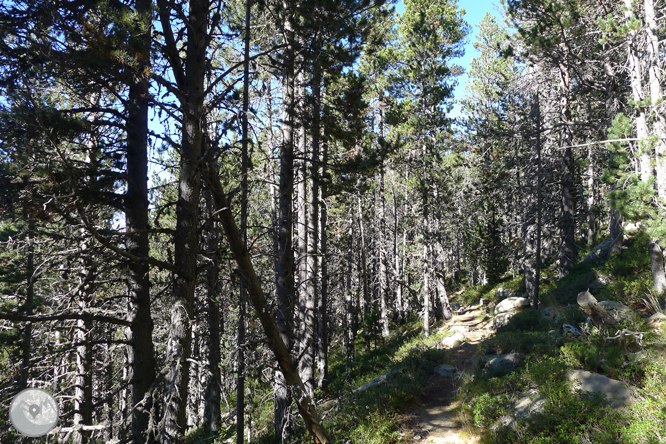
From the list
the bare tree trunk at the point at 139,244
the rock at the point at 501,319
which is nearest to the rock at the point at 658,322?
the rock at the point at 501,319

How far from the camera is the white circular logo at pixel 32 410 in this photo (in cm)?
446

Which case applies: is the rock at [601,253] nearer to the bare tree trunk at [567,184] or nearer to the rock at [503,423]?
the bare tree trunk at [567,184]

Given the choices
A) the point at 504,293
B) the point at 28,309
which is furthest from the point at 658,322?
the point at 504,293

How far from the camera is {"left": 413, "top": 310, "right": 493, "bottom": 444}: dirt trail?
725 centimetres

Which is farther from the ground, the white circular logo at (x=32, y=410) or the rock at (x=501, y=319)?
the white circular logo at (x=32, y=410)

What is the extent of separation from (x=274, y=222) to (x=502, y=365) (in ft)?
20.5

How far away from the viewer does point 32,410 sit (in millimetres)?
4746

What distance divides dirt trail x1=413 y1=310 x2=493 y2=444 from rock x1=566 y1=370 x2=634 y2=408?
6.71 feet

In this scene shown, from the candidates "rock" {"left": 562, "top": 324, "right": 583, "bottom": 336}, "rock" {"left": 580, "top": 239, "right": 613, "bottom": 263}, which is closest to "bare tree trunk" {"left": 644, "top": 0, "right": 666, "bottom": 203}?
"rock" {"left": 562, "top": 324, "right": 583, "bottom": 336}

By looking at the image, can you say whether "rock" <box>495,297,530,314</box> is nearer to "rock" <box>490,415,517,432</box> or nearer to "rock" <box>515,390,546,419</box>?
"rock" <box>515,390,546,419</box>

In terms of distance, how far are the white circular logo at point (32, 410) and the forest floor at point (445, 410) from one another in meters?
6.03

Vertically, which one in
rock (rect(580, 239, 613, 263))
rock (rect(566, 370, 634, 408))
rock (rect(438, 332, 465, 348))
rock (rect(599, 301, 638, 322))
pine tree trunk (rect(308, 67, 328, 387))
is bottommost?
rock (rect(438, 332, 465, 348))

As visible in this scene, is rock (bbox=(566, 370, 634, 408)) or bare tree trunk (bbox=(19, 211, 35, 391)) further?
rock (bbox=(566, 370, 634, 408))

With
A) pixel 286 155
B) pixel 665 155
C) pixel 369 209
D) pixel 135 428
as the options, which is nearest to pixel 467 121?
pixel 369 209
